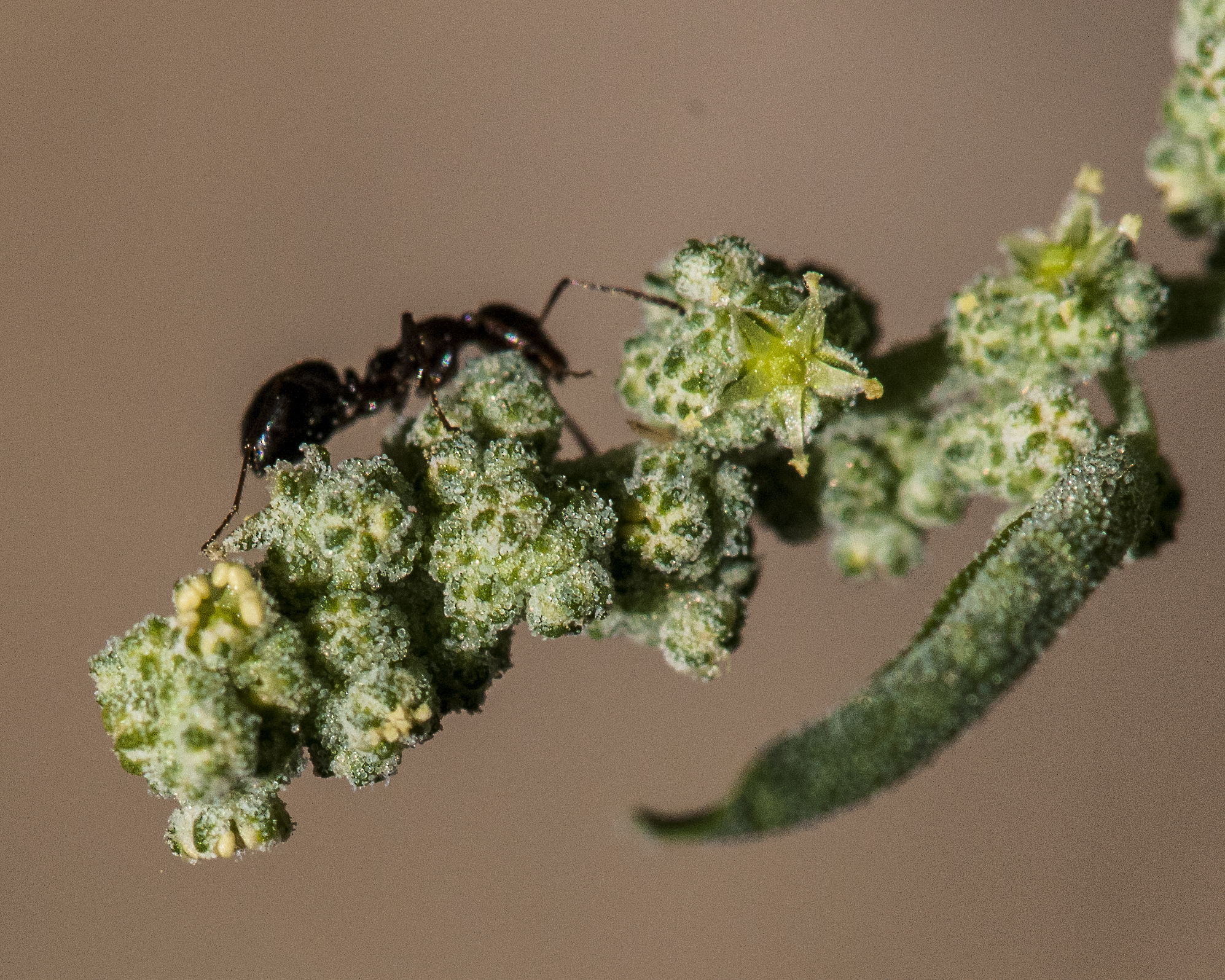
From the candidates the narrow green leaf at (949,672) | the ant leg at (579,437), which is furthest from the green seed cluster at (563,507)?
the ant leg at (579,437)

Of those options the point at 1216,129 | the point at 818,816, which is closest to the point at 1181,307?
the point at 1216,129

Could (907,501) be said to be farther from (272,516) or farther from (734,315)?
(272,516)

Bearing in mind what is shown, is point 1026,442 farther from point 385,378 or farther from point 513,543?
point 385,378

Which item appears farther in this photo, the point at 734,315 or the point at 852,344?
the point at 852,344

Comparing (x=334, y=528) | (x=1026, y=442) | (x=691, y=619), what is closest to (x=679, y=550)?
(x=691, y=619)

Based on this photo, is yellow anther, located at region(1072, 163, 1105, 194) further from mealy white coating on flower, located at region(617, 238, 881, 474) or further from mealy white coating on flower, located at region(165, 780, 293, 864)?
mealy white coating on flower, located at region(165, 780, 293, 864)
